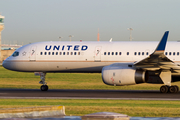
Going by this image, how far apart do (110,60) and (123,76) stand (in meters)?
3.29

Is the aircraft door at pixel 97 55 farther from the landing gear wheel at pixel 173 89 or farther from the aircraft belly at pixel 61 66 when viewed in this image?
the landing gear wheel at pixel 173 89

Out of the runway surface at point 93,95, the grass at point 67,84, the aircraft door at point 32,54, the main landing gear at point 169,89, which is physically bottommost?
the grass at point 67,84

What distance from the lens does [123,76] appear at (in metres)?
24.1

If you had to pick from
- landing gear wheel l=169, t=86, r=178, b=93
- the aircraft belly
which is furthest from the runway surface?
the aircraft belly

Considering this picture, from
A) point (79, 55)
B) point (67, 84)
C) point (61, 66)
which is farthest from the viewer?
point (67, 84)

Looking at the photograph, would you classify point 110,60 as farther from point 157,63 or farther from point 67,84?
point 67,84

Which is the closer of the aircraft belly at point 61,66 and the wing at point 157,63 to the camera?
the wing at point 157,63

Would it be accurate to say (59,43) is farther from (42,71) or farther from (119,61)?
(119,61)

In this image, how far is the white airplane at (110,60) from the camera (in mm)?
24125

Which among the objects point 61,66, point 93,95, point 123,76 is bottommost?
point 93,95

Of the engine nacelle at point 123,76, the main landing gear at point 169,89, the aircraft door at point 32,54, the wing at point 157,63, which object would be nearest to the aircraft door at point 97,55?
the engine nacelle at point 123,76

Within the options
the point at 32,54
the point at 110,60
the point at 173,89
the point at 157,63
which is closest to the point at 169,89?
the point at 173,89

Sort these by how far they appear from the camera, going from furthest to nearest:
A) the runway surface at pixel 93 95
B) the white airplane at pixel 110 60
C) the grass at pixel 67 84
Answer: the grass at pixel 67 84 → the white airplane at pixel 110 60 → the runway surface at pixel 93 95

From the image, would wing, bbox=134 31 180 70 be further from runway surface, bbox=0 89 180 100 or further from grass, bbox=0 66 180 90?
grass, bbox=0 66 180 90
